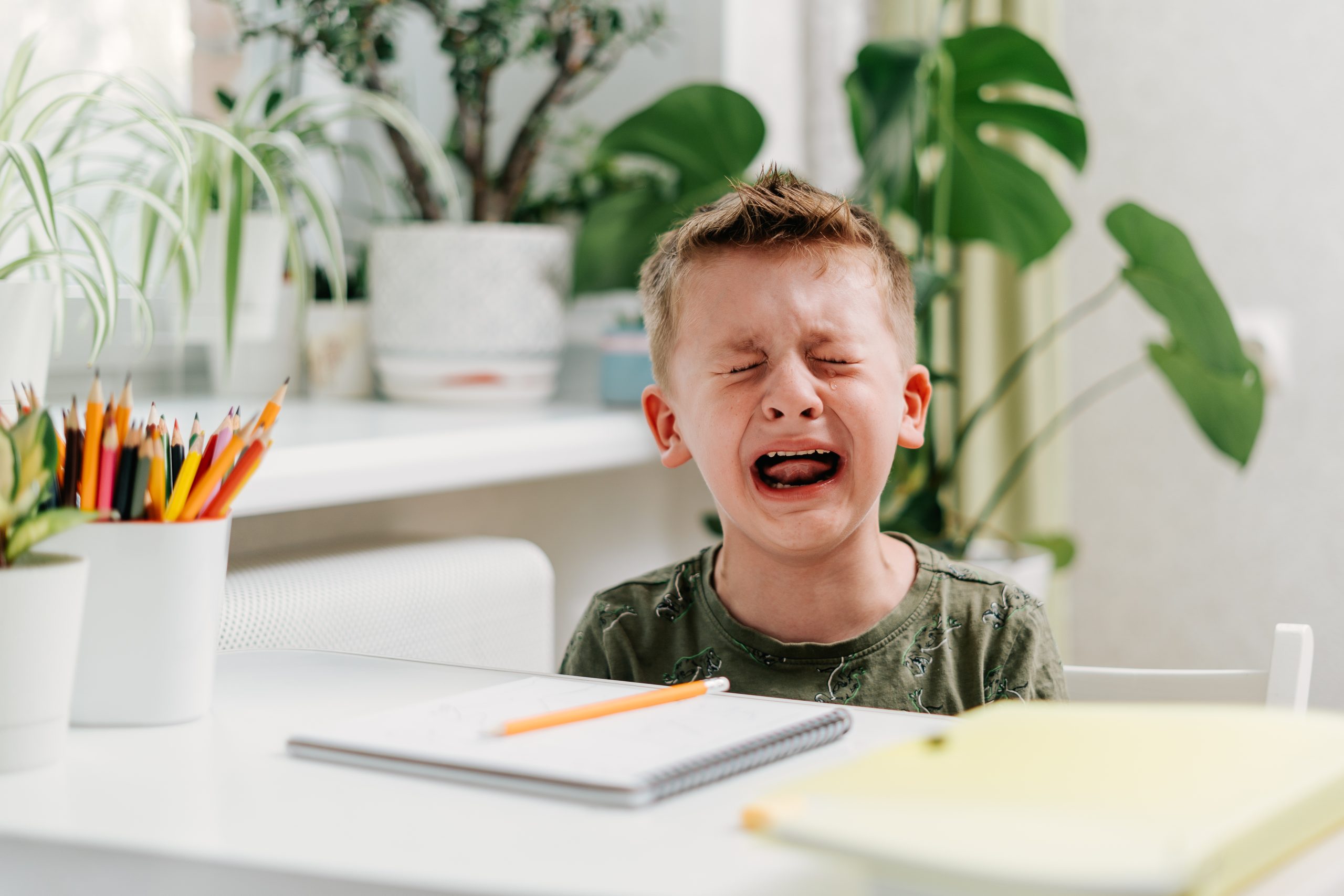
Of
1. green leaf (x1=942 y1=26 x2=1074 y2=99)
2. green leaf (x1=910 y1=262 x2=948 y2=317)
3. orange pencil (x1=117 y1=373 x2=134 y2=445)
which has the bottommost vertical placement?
orange pencil (x1=117 y1=373 x2=134 y2=445)

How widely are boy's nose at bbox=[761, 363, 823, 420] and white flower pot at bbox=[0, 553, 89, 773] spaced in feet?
1.44

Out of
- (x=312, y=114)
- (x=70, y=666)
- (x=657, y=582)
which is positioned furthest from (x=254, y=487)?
(x=312, y=114)

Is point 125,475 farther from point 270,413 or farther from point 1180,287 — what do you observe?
point 1180,287

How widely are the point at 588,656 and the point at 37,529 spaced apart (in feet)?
1.64

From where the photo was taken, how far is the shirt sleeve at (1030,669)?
2.88 feet

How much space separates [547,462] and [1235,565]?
1.19m

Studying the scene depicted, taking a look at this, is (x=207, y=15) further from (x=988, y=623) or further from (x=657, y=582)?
(x=988, y=623)

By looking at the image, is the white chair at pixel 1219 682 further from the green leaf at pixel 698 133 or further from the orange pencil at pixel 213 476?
the green leaf at pixel 698 133

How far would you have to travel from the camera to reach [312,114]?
164cm

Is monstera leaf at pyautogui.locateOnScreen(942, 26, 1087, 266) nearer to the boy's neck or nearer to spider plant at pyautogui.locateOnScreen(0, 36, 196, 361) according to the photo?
the boy's neck

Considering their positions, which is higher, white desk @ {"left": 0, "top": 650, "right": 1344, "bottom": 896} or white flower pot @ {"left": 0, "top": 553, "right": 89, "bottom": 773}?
white flower pot @ {"left": 0, "top": 553, "right": 89, "bottom": 773}

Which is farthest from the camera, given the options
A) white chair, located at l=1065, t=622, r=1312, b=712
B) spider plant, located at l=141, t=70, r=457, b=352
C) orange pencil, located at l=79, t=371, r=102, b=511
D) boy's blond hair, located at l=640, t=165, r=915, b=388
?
spider plant, located at l=141, t=70, r=457, b=352

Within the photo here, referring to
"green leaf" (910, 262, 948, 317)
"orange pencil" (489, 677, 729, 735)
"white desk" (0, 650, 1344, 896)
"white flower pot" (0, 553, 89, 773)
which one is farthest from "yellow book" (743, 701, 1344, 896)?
"green leaf" (910, 262, 948, 317)

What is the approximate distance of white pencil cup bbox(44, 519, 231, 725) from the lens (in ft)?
1.97
